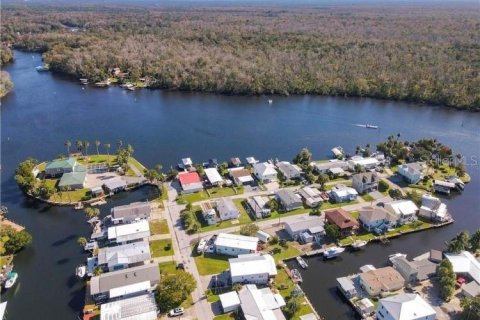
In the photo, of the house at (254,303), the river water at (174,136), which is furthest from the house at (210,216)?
the house at (254,303)

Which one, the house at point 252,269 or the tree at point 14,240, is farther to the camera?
the tree at point 14,240

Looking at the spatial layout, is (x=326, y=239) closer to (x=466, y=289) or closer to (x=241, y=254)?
(x=241, y=254)

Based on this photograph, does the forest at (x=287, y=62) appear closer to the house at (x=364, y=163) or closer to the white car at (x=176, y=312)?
the house at (x=364, y=163)

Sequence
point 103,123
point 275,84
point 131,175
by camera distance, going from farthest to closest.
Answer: point 275,84
point 103,123
point 131,175

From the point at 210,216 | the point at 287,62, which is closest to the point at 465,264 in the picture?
the point at 210,216

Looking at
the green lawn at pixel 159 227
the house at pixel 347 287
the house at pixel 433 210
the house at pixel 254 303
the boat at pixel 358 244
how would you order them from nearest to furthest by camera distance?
the house at pixel 254 303
the house at pixel 347 287
the boat at pixel 358 244
the green lawn at pixel 159 227
the house at pixel 433 210

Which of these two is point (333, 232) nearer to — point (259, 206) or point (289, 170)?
point (259, 206)

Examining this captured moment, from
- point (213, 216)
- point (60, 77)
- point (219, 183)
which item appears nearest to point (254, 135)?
point (219, 183)

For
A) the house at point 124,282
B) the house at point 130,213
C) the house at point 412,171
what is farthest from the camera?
the house at point 412,171
